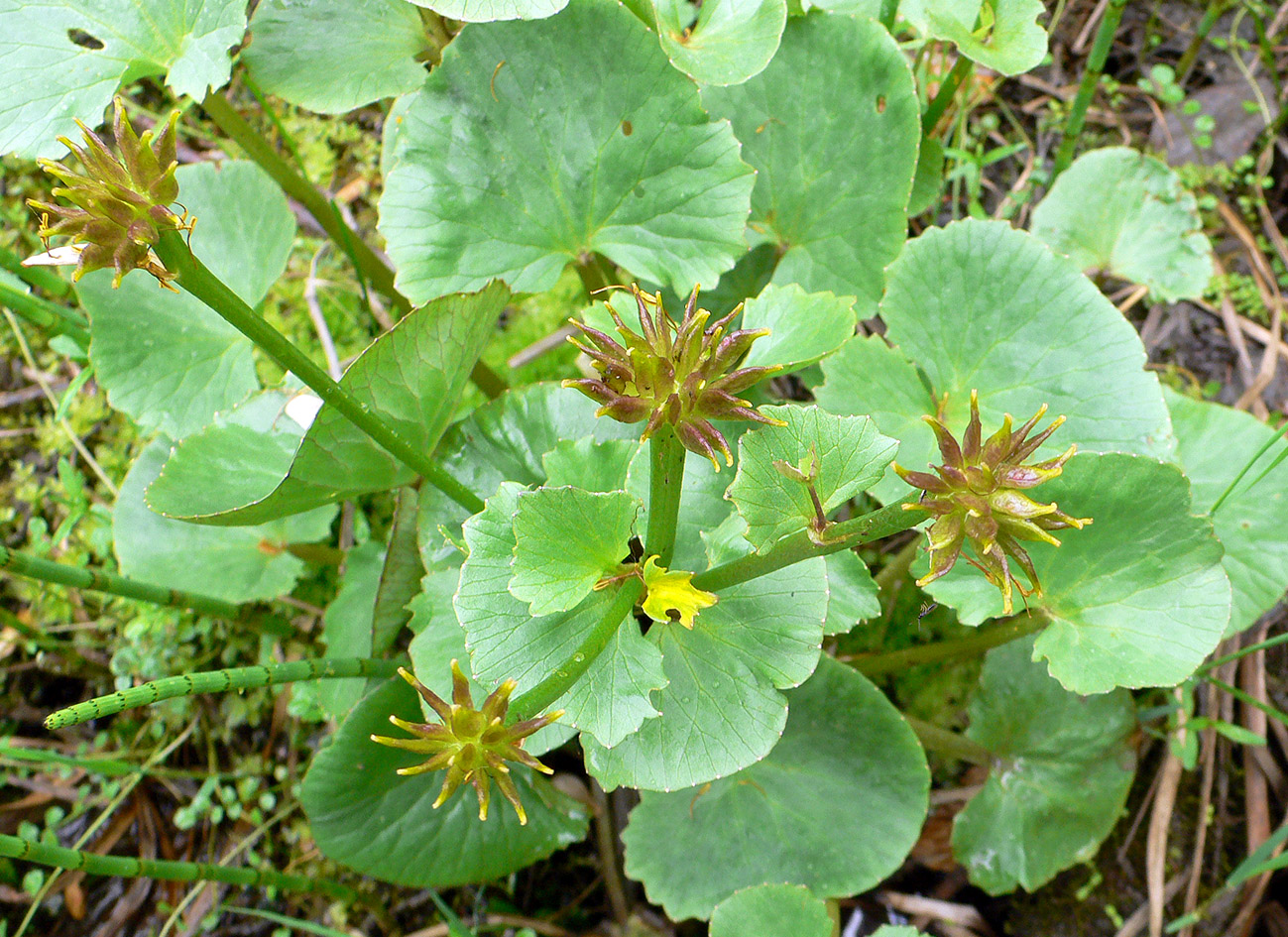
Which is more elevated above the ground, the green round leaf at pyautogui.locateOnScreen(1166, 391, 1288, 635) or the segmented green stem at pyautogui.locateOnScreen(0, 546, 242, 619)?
the green round leaf at pyautogui.locateOnScreen(1166, 391, 1288, 635)

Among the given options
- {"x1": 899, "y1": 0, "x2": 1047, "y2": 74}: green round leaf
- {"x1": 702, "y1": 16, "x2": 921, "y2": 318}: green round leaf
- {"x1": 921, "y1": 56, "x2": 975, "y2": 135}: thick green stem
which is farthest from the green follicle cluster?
{"x1": 921, "y1": 56, "x2": 975, "y2": 135}: thick green stem

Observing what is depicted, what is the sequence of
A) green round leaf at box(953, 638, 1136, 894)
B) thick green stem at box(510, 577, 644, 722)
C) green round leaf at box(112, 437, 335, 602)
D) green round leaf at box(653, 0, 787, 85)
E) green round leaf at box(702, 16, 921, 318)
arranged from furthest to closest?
1. green round leaf at box(112, 437, 335, 602)
2. green round leaf at box(953, 638, 1136, 894)
3. green round leaf at box(702, 16, 921, 318)
4. green round leaf at box(653, 0, 787, 85)
5. thick green stem at box(510, 577, 644, 722)

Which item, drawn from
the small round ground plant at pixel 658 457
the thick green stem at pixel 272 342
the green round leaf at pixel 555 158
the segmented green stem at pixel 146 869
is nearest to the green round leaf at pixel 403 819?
the small round ground plant at pixel 658 457

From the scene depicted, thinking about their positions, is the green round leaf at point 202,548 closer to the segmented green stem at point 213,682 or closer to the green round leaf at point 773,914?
the segmented green stem at point 213,682

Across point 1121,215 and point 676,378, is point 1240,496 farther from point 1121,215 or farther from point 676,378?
point 676,378

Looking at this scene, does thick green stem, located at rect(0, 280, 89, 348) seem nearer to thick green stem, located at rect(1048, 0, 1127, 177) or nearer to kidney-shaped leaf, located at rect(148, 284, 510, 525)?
kidney-shaped leaf, located at rect(148, 284, 510, 525)

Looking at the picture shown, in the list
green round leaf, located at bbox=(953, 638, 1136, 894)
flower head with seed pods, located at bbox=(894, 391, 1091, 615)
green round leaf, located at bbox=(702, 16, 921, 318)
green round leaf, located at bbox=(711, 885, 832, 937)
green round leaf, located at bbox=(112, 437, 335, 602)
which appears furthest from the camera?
green round leaf, located at bbox=(112, 437, 335, 602)

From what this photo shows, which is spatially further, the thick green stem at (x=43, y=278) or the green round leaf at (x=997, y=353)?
the thick green stem at (x=43, y=278)
